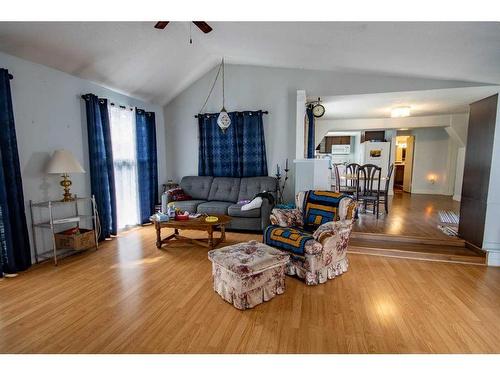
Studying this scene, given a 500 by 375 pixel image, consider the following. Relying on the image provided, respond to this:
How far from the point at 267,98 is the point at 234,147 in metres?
1.10

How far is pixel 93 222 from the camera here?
3.79 metres

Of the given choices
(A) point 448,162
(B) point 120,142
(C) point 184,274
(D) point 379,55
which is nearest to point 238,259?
(C) point 184,274

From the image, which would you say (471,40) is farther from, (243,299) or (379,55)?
(243,299)

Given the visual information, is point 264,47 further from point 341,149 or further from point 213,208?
point 341,149

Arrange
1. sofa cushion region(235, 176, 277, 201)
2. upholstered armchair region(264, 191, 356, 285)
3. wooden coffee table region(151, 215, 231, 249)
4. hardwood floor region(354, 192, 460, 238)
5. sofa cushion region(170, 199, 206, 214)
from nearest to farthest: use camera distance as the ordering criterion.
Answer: upholstered armchair region(264, 191, 356, 285) → wooden coffee table region(151, 215, 231, 249) → hardwood floor region(354, 192, 460, 238) → sofa cushion region(170, 199, 206, 214) → sofa cushion region(235, 176, 277, 201)

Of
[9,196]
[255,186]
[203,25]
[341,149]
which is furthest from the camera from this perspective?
[341,149]

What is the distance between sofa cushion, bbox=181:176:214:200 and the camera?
4805mm

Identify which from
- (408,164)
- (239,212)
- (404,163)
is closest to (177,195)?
(239,212)

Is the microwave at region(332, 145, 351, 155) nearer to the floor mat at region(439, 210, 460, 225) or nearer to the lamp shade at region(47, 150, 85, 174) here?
the floor mat at region(439, 210, 460, 225)

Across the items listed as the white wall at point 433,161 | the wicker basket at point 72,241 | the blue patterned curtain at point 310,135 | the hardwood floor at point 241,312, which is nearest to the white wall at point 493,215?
the hardwood floor at point 241,312

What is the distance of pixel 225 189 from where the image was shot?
4684 millimetres

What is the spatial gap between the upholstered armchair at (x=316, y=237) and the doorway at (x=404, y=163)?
6213mm

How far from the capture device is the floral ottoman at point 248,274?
205 cm

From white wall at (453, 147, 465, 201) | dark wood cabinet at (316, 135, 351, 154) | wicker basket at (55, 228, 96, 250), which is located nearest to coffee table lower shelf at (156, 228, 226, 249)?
wicker basket at (55, 228, 96, 250)
